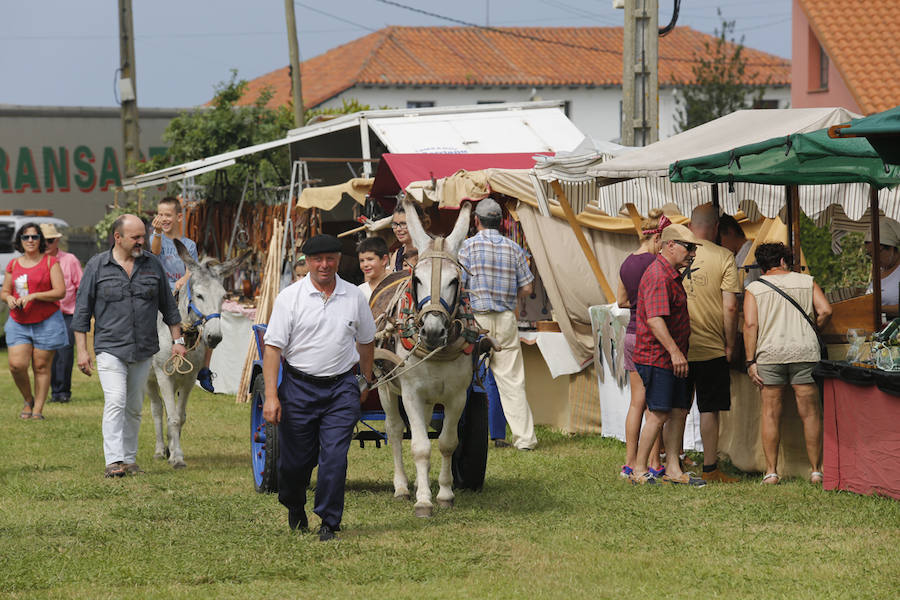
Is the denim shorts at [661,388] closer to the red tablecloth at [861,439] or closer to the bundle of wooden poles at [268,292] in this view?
the red tablecloth at [861,439]

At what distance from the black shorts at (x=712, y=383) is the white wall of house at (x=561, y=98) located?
4834 centimetres

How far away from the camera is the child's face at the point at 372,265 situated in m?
10.0

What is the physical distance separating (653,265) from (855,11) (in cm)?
2244

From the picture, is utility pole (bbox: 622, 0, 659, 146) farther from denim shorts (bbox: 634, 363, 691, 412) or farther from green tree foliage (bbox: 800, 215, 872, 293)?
green tree foliage (bbox: 800, 215, 872, 293)

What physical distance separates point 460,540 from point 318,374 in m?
1.31

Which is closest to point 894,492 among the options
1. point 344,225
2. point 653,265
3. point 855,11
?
point 653,265

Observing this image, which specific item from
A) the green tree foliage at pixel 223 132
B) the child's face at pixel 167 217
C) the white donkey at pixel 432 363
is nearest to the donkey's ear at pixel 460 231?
the white donkey at pixel 432 363

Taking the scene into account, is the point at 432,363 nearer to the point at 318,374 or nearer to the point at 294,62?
the point at 318,374

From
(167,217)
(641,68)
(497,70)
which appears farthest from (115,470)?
(497,70)

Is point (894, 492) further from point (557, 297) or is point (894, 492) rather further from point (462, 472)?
point (557, 297)

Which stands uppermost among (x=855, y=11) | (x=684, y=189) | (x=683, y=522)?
(x=855, y=11)

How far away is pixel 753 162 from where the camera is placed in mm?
9664

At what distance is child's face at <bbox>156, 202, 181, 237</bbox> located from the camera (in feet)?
37.5

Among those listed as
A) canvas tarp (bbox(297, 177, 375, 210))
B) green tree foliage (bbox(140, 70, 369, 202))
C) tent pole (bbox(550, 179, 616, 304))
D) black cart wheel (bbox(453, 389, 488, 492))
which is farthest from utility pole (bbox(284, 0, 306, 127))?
black cart wheel (bbox(453, 389, 488, 492))
